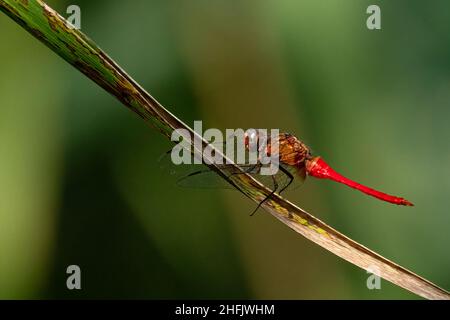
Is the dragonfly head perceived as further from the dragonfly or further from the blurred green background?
the blurred green background

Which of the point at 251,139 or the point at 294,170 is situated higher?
the point at 251,139

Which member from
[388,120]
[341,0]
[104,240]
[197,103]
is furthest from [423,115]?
[104,240]

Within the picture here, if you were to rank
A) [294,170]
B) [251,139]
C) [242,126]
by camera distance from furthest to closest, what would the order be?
→ [242,126]
[294,170]
[251,139]

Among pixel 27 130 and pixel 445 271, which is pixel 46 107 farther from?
pixel 445 271

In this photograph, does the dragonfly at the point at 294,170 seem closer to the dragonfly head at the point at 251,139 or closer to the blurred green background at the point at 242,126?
the dragonfly head at the point at 251,139

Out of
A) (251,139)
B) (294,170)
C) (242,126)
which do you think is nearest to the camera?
(251,139)

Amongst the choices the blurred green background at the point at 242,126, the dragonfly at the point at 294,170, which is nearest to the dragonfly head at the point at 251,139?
the dragonfly at the point at 294,170

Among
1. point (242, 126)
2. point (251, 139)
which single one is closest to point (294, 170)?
point (251, 139)

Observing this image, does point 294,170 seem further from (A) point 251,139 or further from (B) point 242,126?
(B) point 242,126
